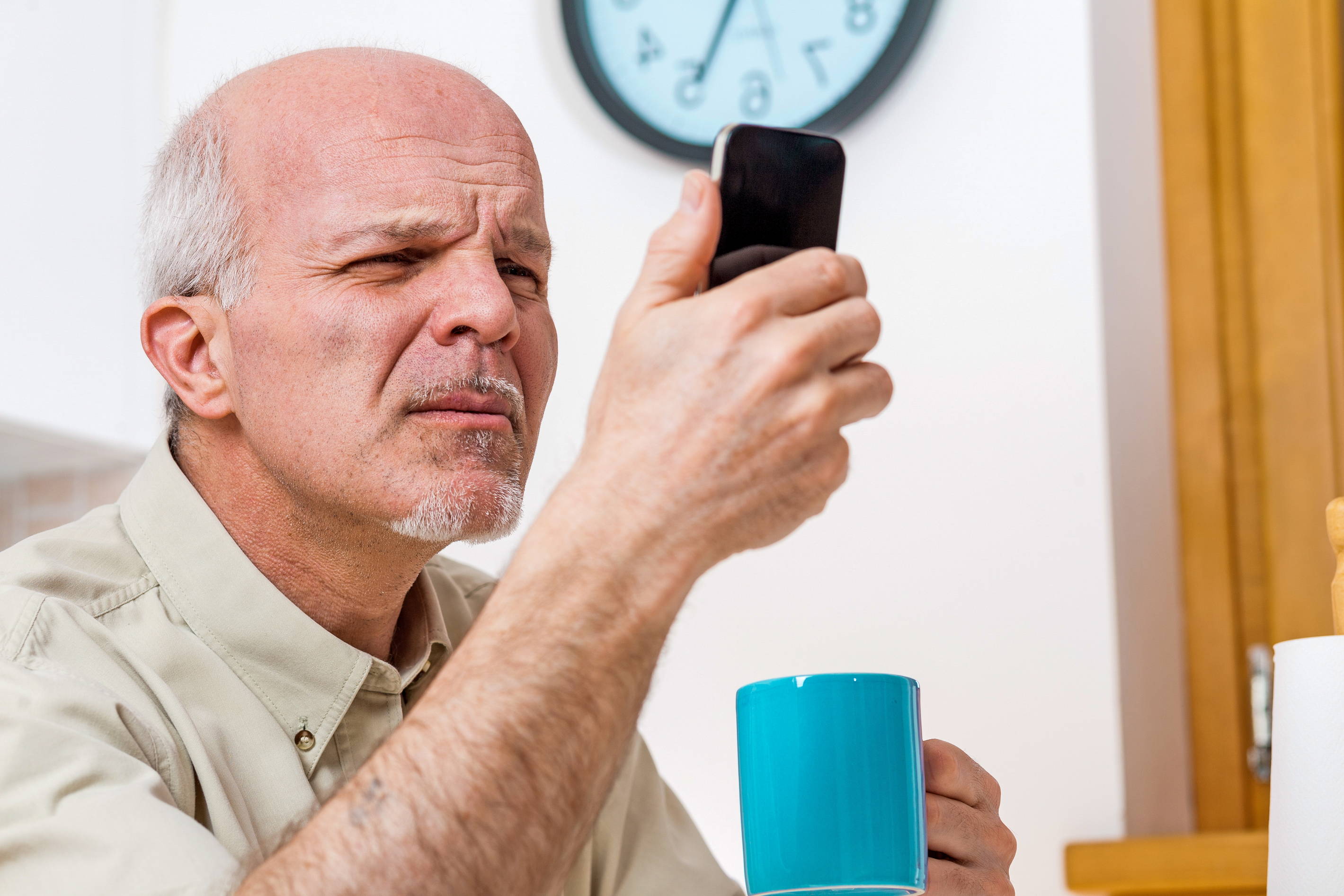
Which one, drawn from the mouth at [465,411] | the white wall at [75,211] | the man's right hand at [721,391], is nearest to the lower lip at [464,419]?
the mouth at [465,411]

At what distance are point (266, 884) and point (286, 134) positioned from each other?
602 mm

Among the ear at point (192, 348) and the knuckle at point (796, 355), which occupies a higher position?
the ear at point (192, 348)

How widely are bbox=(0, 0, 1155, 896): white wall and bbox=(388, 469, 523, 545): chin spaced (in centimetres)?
68

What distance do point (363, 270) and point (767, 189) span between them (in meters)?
0.40

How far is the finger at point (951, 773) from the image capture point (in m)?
0.82

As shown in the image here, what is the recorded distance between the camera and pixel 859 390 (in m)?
0.65

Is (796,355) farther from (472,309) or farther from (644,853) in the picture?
(644,853)

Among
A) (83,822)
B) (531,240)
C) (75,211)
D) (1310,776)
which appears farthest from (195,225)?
(75,211)

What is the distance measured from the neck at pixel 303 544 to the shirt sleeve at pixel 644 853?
0.79 ft

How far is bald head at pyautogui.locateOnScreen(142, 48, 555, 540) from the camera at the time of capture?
3.05ft

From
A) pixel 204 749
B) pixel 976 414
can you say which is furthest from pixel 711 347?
pixel 976 414

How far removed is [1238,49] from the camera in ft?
5.52

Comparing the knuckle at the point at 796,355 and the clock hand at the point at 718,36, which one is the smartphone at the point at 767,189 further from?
the clock hand at the point at 718,36

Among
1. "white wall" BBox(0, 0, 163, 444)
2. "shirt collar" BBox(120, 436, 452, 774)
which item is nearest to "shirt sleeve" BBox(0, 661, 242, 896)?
"shirt collar" BBox(120, 436, 452, 774)
